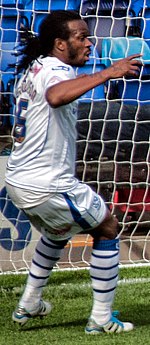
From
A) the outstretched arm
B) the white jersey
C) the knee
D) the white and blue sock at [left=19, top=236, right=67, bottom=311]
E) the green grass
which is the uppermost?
the outstretched arm

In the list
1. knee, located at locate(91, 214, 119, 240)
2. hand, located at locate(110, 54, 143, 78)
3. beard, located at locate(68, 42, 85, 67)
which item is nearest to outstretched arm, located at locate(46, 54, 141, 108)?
hand, located at locate(110, 54, 143, 78)

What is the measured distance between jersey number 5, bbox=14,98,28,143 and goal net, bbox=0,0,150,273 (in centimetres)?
233

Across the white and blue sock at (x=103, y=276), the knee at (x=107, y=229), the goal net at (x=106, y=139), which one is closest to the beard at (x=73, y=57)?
the knee at (x=107, y=229)

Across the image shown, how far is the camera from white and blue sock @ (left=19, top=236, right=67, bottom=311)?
5.42 meters

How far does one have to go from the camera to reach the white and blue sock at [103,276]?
203 inches

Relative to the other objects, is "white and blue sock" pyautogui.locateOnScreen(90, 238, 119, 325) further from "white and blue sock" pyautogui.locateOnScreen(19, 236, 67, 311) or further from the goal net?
the goal net

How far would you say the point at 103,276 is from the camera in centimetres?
515

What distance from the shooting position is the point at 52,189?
498 cm

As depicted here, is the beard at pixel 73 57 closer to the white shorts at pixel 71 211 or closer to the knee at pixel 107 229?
the white shorts at pixel 71 211

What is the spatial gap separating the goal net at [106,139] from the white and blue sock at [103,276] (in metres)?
2.25

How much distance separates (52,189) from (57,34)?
0.79 meters

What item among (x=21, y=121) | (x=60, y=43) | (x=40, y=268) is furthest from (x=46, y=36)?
(x=40, y=268)

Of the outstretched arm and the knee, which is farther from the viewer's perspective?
the knee

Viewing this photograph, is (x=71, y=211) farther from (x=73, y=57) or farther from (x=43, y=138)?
(x=73, y=57)
